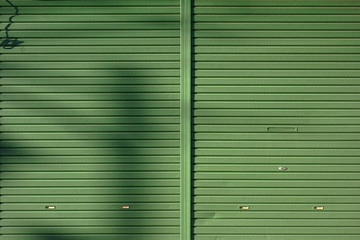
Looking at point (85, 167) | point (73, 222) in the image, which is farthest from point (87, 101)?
point (73, 222)

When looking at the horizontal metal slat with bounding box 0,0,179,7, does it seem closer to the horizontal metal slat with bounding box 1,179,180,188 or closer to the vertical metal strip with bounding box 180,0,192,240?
the vertical metal strip with bounding box 180,0,192,240

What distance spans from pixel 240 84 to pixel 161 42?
3.10ft

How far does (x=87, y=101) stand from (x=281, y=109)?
2053mm

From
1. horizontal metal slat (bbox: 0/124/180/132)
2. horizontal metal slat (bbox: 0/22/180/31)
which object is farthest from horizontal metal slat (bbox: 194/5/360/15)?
horizontal metal slat (bbox: 0/124/180/132)

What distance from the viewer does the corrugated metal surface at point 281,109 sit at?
3.69 metres

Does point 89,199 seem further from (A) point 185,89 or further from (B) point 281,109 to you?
(B) point 281,109

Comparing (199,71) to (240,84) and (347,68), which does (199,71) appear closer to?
(240,84)

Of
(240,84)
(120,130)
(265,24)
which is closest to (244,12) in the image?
(265,24)

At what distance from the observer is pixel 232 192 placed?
146 inches

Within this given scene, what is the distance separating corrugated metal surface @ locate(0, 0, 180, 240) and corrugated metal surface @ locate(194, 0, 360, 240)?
0.38 metres

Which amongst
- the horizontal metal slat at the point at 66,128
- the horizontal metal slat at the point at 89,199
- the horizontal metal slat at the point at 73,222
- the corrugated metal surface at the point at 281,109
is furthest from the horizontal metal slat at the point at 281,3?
the horizontal metal slat at the point at 73,222

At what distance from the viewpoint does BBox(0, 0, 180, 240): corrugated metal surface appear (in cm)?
369

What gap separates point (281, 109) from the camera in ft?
12.1

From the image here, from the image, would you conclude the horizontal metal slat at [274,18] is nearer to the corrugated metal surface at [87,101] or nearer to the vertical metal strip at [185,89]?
the vertical metal strip at [185,89]
